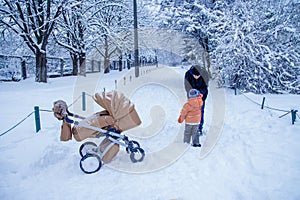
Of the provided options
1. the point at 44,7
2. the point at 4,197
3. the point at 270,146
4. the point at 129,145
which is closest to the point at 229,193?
the point at 129,145

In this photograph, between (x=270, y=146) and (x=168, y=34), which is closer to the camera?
(x=270, y=146)

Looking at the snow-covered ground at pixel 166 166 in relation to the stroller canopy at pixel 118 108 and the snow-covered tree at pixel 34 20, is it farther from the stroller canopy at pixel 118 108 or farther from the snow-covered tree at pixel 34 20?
the snow-covered tree at pixel 34 20

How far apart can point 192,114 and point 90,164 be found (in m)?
2.14

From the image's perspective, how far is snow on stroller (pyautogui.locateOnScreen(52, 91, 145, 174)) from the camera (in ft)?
10.6

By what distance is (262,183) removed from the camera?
291cm

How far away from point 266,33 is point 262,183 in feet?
31.0

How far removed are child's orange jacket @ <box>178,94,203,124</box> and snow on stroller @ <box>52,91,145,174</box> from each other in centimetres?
115

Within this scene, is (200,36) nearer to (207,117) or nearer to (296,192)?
(207,117)

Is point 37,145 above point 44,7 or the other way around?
the other way around

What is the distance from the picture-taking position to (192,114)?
4.14m

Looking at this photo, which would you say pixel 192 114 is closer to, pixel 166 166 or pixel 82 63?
pixel 166 166

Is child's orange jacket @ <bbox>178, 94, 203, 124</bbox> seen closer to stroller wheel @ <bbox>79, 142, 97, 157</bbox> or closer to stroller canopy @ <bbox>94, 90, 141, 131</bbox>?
stroller canopy @ <bbox>94, 90, 141, 131</bbox>

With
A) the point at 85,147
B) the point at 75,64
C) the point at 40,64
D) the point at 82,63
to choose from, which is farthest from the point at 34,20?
the point at 85,147

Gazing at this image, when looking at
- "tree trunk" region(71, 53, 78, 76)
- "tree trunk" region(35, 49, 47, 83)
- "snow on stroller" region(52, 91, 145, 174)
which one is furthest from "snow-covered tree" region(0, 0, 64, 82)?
"snow on stroller" region(52, 91, 145, 174)
